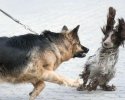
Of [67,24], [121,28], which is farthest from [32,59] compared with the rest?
[67,24]

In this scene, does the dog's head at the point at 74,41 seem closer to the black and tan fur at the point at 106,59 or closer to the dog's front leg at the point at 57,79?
the black and tan fur at the point at 106,59

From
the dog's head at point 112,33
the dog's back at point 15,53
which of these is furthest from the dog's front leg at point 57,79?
the dog's head at point 112,33

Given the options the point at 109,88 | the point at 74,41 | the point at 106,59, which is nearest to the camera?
the point at 74,41

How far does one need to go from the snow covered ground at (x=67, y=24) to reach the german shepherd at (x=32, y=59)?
40.4 inches

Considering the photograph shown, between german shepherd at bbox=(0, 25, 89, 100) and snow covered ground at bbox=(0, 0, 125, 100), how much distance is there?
3.37 feet

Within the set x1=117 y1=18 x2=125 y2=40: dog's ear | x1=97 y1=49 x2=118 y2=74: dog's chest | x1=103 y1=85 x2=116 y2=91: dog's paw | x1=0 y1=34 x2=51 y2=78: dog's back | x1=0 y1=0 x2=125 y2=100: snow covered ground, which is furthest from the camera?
x1=103 y1=85 x2=116 y2=91: dog's paw

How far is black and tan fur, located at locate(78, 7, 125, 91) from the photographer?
9602 mm

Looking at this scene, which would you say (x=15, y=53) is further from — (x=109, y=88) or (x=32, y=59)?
(x=109, y=88)

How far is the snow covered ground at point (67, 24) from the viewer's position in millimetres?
9844

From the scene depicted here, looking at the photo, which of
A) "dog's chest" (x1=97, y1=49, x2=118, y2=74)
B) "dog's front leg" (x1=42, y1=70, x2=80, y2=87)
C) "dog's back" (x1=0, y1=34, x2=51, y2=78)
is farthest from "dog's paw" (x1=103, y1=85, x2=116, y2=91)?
"dog's back" (x1=0, y1=34, x2=51, y2=78)

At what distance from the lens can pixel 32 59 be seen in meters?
8.56

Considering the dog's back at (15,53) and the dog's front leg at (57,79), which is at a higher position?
the dog's back at (15,53)

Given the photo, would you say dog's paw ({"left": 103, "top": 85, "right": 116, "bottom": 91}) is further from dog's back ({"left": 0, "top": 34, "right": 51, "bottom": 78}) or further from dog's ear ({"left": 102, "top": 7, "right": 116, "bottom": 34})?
dog's back ({"left": 0, "top": 34, "right": 51, "bottom": 78})

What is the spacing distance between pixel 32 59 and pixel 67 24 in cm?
942
